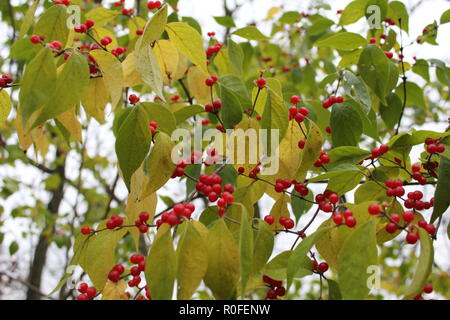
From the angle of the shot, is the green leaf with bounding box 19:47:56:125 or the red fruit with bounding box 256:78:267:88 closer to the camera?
the green leaf with bounding box 19:47:56:125

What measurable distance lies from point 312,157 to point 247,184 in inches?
11.1

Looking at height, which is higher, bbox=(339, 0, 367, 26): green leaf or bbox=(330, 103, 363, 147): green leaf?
bbox=(339, 0, 367, 26): green leaf

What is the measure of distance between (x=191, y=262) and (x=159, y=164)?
283mm

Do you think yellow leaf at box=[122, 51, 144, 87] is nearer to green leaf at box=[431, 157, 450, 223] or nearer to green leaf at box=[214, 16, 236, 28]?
green leaf at box=[214, 16, 236, 28]

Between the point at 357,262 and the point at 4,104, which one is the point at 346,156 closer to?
the point at 357,262

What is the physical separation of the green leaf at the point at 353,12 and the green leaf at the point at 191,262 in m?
1.30

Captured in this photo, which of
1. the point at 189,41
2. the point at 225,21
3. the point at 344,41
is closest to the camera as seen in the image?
the point at 189,41

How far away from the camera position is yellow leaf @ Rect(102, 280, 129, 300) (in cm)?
133

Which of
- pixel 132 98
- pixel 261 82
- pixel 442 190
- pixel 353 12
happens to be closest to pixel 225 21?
pixel 353 12

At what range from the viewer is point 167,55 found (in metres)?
1.48

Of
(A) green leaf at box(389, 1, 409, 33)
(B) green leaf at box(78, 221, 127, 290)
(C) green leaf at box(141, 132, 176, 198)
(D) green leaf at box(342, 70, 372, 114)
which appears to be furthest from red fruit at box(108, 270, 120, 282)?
(A) green leaf at box(389, 1, 409, 33)

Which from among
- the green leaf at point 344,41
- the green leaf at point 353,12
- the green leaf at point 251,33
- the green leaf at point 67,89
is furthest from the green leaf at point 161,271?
the green leaf at point 353,12

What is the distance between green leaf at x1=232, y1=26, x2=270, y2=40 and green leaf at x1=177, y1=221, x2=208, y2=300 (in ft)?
3.69

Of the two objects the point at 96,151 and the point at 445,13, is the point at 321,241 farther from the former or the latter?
the point at 96,151
